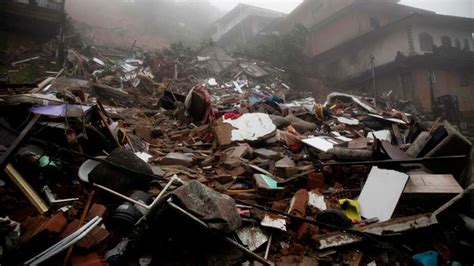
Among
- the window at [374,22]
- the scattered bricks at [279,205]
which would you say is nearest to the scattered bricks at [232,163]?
the scattered bricks at [279,205]

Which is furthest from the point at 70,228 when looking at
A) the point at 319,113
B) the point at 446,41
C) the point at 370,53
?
the point at 446,41

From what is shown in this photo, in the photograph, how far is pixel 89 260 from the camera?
2885 mm

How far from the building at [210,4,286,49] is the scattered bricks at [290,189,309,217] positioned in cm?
2741

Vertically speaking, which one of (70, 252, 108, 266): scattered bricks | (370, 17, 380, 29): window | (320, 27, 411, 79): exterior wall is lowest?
(70, 252, 108, 266): scattered bricks

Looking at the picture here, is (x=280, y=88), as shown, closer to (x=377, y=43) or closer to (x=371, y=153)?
(x=377, y=43)

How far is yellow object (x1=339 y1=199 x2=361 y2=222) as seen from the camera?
4113 mm

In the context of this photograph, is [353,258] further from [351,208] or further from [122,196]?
[122,196]

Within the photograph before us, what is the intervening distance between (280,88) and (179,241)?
14.7 meters

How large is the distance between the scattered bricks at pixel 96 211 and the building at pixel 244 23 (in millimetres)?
28252

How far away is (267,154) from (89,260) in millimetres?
3671

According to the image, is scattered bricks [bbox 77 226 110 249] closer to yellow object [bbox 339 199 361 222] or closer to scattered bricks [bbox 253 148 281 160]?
yellow object [bbox 339 199 361 222]

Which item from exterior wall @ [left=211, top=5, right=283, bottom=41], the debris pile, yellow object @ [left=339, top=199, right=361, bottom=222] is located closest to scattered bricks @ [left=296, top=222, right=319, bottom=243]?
the debris pile

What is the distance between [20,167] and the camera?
3.77 m

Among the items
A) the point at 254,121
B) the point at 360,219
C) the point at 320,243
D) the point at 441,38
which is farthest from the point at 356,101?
the point at 441,38
